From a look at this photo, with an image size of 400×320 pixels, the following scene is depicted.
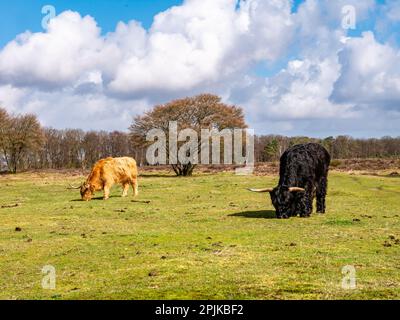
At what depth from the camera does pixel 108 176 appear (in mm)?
28688

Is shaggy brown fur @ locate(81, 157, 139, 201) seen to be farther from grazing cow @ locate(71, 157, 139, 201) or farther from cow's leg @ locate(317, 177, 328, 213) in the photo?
cow's leg @ locate(317, 177, 328, 213)

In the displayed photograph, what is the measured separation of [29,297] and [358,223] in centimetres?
1216

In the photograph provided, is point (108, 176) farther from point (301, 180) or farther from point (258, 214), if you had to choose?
point (301, 180)

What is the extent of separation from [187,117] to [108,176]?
3590 cm

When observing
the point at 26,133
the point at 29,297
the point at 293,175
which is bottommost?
the point at 29,297

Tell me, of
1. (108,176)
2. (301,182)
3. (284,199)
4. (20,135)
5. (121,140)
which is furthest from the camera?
(121,140)

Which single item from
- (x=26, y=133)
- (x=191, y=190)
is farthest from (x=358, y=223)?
(x=26, y=133)

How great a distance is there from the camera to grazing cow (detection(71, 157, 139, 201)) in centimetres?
2814

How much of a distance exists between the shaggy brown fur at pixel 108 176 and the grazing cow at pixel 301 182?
12.1 m

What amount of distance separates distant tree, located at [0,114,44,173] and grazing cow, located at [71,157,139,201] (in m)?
53.0

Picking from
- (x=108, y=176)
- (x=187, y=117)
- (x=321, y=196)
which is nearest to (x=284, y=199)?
(x=321, y=196)

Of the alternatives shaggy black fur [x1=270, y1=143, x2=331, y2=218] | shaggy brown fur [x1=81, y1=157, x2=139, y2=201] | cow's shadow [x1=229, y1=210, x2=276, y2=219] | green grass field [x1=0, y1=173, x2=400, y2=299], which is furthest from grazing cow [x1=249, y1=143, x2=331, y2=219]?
shaggy brown fur [x1=81, y1=157, x2=139, y2=201]

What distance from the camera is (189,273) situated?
10.4 metres
